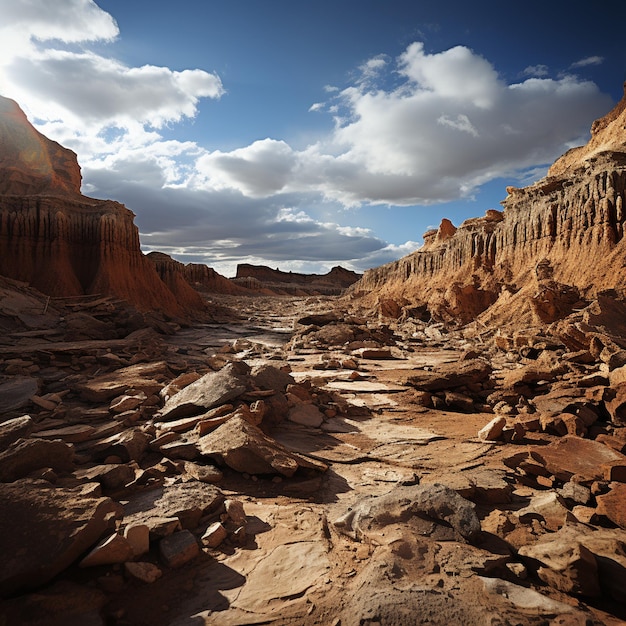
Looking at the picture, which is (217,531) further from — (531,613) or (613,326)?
(613,326)

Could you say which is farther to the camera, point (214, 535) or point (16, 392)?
point (16, 392)

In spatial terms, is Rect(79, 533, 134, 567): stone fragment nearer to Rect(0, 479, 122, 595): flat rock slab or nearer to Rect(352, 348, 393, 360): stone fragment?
Rect(0, 479, 122, 595): flat rock slab

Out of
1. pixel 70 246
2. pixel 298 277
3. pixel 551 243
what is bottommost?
pixel 70 246

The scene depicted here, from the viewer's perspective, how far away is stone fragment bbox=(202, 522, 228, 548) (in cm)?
286

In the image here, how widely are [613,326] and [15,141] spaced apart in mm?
37637

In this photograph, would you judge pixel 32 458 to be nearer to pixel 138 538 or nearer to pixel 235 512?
pixel 138 538

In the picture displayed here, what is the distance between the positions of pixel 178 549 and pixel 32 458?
6.44 feet

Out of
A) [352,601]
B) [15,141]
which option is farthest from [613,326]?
[15,141]

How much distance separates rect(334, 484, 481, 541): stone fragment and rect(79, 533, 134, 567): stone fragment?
158cm

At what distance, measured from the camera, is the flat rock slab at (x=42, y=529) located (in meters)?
2.21

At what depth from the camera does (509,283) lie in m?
19.3

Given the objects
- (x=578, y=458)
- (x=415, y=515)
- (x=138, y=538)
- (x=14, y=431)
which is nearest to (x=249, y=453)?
(x=138, y=538)

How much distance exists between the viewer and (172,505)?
10.4 feet

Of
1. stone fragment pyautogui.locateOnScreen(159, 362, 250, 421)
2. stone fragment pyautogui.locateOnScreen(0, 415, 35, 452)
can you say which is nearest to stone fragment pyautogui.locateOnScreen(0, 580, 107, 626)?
stone fragment pyautogui.locateOnScreen(0, 415, 35, 452)
